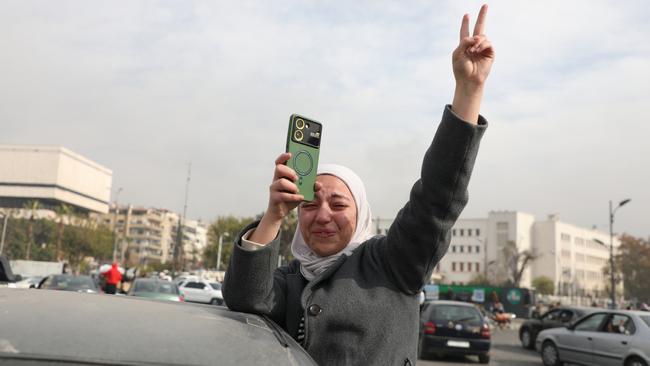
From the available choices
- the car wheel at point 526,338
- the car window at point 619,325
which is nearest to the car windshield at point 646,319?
the car window at point 619,325

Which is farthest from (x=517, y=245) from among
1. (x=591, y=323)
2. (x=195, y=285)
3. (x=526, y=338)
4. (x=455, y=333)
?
(x=591, y=323)

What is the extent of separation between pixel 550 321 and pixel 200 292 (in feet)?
58.5

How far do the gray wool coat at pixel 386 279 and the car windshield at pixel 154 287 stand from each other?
55.5 feet

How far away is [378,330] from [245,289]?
48cm

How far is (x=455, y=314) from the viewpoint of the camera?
1532 cm

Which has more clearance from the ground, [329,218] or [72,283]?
[329,218]

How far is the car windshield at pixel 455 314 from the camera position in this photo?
15.2m

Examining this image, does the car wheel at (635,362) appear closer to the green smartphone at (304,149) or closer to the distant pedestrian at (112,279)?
the green smartphone at (304,149)

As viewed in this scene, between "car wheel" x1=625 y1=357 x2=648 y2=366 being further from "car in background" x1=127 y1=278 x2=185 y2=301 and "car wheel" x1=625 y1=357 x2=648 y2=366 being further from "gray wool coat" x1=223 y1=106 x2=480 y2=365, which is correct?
"car in background" x1=127 y1=278 x2=185 y2=301

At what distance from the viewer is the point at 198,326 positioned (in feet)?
5.83

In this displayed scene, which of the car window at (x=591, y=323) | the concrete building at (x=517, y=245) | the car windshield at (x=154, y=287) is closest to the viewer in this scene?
the car window at (x=591, y=323)

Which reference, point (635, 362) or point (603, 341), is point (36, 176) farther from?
point (635, 362)

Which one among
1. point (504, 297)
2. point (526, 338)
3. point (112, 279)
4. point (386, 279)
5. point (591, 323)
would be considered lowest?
point (526, 338)

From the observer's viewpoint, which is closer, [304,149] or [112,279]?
[304,149]
